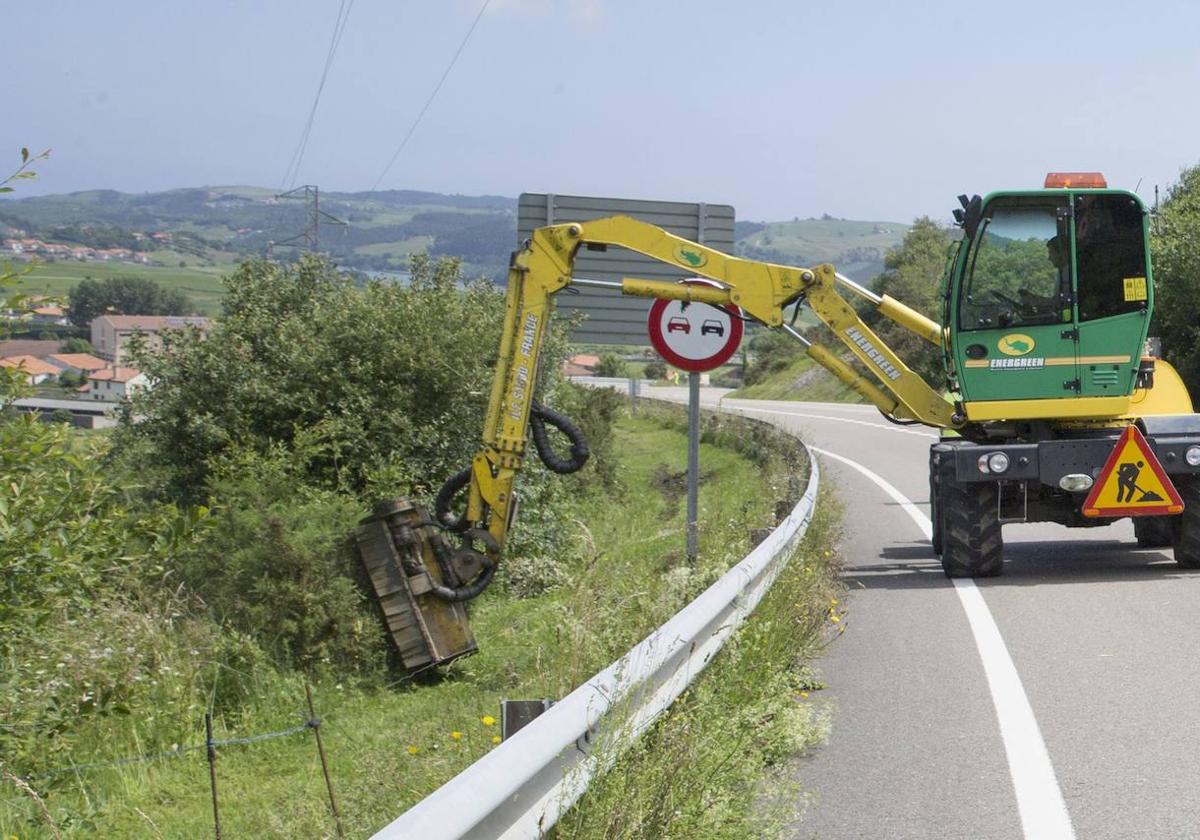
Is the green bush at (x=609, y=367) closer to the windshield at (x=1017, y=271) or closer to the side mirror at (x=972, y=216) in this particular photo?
the windshield at (x=1017, y=271)

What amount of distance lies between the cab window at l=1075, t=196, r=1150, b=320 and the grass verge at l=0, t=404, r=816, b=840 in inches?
131

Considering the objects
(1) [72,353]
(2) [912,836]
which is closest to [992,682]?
(2) [912,836]

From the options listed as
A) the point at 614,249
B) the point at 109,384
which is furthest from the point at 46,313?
the point at 109,384

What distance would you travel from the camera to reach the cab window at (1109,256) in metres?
12.8

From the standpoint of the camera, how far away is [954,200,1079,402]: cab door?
42.3 ft

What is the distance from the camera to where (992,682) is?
8336 millimetres

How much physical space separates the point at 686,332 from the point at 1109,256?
12.8 feet

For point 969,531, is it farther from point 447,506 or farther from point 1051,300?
point 447,506

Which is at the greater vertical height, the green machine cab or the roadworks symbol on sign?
the green machine cab

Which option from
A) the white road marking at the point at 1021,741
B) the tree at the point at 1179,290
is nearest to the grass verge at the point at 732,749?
the white road marking at the point at 1021,741

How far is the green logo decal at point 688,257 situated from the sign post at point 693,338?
0.75 m

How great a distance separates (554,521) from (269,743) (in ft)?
28.5

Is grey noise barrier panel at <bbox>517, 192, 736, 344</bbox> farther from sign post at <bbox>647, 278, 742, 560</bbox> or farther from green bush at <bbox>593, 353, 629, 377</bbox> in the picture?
green bush at <bbox>593, 353, 629, 377</bbox>

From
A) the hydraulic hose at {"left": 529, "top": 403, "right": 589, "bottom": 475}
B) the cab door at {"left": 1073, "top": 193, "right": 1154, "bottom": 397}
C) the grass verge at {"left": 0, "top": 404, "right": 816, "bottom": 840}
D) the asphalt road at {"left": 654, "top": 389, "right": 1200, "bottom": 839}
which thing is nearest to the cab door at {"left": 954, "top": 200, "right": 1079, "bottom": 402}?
the cab door at {"left": 1073, "top": 193, "right": 1154, "bottom": 397}
